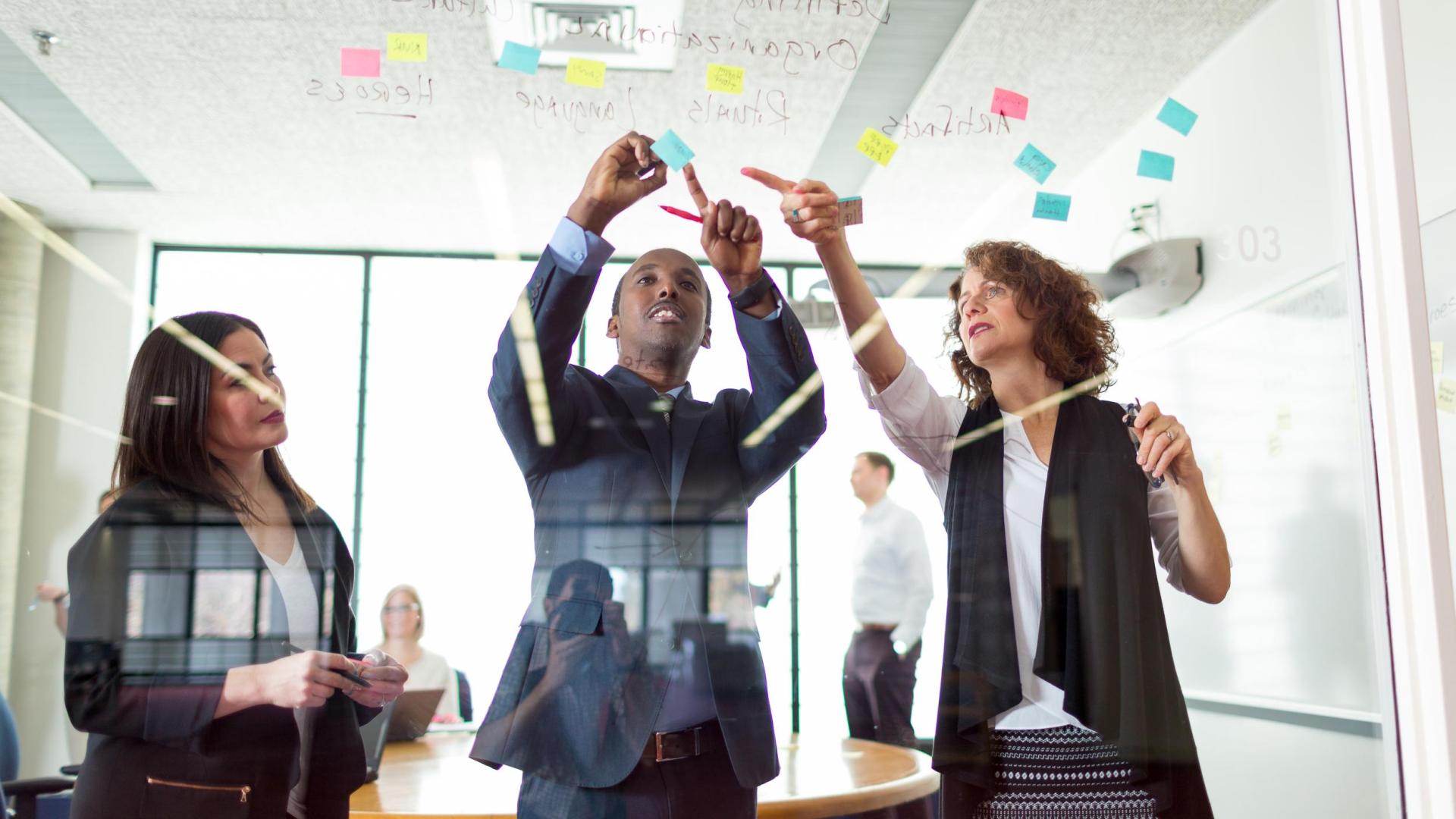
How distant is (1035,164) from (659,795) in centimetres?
111

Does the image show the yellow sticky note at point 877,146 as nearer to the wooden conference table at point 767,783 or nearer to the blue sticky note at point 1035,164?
the blue sticky note at point 1035,164

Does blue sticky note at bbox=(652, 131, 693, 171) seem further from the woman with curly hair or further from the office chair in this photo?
the office chair

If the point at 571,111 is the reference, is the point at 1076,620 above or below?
below

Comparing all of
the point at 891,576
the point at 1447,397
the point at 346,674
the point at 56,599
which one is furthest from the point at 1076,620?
the point at 56,599

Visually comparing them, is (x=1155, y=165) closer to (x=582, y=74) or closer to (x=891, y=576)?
(x=891, y=576)

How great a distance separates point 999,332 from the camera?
161 centimetres

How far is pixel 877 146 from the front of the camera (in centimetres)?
157

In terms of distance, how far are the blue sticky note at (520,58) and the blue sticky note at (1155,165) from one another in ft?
3.22

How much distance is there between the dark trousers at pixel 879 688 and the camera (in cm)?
149

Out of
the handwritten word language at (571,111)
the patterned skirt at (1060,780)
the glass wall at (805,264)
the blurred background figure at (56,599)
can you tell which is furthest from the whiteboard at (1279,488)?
the blurred background figure at (56,599)

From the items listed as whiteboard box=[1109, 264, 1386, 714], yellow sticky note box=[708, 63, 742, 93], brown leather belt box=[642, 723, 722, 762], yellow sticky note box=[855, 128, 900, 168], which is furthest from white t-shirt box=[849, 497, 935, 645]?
yellow sticky note box=[708, 63, 742, 93]

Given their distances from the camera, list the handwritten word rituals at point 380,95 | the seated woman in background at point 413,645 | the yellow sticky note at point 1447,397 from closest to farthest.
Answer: the seated woman in background at point 413,645, the handwritten word rituals at point 380,95, the yellow sticky note at point 1447,397

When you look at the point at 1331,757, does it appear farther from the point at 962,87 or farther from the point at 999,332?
the point at 962,87

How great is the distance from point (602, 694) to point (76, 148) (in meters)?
1.01
